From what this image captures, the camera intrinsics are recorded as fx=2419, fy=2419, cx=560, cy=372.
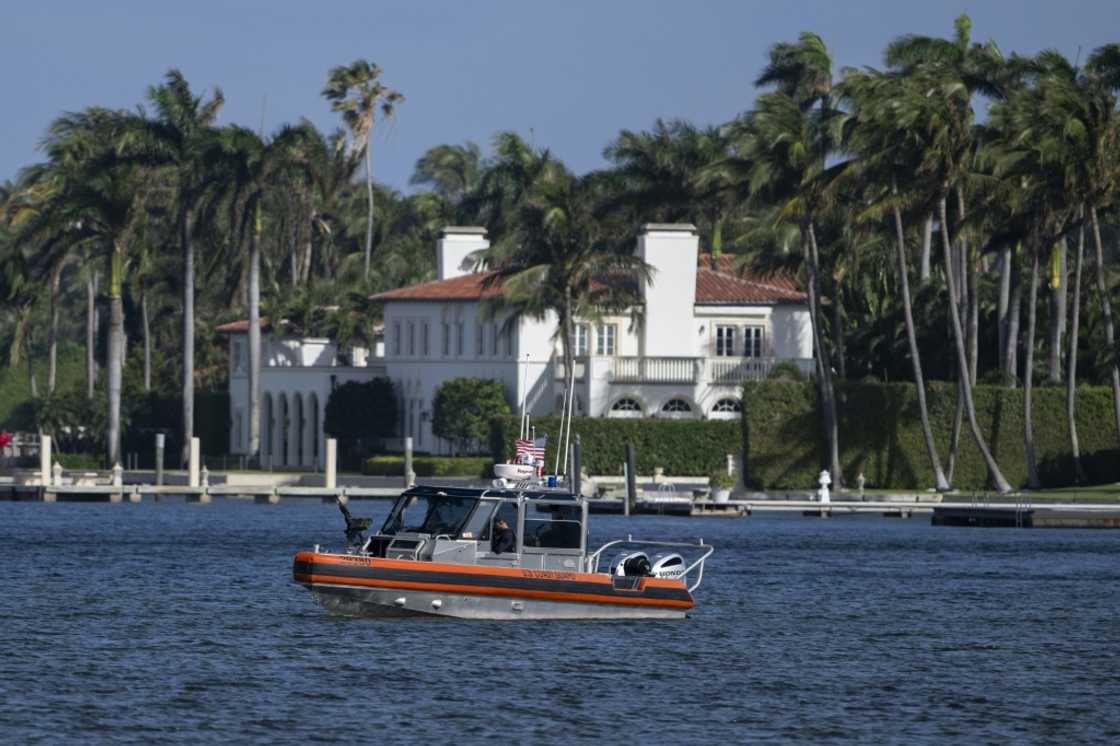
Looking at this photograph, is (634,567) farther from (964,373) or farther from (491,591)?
(964,373)

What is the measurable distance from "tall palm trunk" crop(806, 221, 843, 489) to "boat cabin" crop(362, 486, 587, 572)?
161ft

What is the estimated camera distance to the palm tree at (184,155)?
110 metres

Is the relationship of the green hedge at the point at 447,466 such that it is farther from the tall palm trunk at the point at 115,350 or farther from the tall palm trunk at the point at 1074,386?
the tall palm trunk at the point at 1074,386

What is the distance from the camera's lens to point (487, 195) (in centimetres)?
12031

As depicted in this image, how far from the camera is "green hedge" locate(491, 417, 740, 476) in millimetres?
96875

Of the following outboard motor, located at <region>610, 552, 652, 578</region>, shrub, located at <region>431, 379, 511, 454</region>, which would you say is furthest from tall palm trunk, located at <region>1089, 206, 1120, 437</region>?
outboard motor, located at <region>610, 552, 652, 578</region>

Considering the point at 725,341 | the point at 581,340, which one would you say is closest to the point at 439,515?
the point at 581,340

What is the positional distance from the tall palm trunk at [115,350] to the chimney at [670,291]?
80.7 ft

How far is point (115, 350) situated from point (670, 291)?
25869 millimetres

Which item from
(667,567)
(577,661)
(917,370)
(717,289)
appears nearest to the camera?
(577,661)

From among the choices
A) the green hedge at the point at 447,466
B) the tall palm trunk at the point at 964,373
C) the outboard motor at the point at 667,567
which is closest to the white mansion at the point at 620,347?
the green hedge at the point at 447,466

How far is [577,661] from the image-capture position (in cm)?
3962

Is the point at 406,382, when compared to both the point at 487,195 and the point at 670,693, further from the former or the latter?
the point at 670,693

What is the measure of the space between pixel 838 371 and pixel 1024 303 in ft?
39.4
